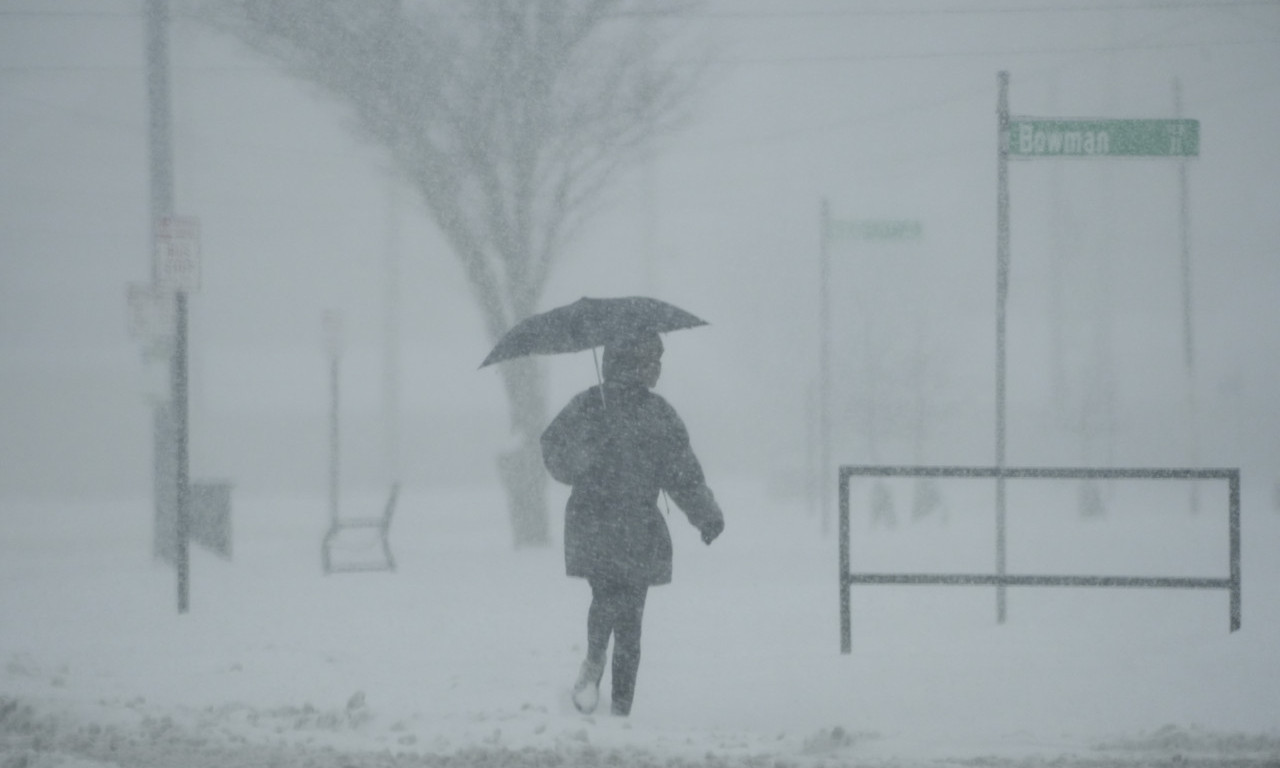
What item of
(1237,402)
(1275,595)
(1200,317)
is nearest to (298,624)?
(1275,595)

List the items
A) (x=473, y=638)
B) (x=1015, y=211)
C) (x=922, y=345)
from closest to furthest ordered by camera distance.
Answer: (x=473, y=638) < (x=922, y=345) < (x=1015, y=211)

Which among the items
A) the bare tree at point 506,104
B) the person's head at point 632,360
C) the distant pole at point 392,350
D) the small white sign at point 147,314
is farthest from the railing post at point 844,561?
the distant pole at point 392,350

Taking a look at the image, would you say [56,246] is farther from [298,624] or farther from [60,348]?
[298,624]

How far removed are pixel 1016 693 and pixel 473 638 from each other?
4.05 m

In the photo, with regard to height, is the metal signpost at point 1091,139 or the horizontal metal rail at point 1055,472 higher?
the metal signpost at point 1091,139

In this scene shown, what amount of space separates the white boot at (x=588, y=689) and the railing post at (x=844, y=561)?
1688 mm

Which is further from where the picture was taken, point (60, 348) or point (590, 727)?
point (60, 348)

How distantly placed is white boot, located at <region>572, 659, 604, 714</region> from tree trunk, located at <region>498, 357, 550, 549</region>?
9.89m

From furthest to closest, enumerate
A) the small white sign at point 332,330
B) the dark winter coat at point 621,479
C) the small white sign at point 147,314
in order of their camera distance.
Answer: the small white sign at point 332,330
the small white sign at point 147,314
the dark winter coat at point 621,479

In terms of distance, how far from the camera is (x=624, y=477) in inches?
270

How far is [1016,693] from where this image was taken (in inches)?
297

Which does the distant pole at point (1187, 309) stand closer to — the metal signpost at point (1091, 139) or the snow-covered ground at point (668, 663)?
the snow-covered ground at point (668, 663)

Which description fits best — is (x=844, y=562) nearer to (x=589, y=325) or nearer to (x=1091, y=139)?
(x=589, y=325)

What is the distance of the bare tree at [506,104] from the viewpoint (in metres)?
16.0
